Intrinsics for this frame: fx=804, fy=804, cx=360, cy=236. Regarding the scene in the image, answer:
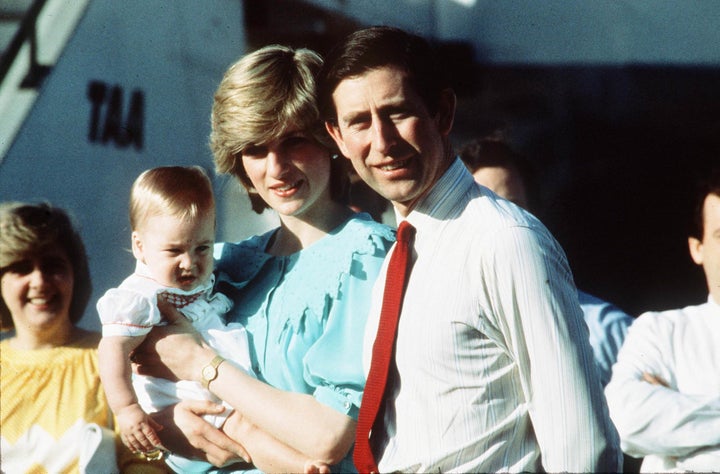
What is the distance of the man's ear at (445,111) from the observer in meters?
1.79

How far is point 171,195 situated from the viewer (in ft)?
7.32

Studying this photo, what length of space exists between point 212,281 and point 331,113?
2.28 ft

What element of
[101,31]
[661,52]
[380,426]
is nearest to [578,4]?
[661,52]

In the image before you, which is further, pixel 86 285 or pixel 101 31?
pixel 101 31

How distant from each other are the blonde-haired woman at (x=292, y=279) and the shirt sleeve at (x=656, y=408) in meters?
0.77

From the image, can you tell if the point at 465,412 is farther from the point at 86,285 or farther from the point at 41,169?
the point at 41,169

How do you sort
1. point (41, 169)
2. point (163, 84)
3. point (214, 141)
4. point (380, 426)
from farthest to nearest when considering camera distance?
1. point (163, 84)
2. point (41, 169)
3. point (214, 141)
4. point (380, 426)

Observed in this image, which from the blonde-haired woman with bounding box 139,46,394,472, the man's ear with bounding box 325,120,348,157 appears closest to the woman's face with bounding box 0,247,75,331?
the blonde-haired woman with bounding box 139,46,394,472

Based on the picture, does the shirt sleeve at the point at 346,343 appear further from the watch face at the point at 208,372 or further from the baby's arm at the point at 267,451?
the watch face at the point at 208,372

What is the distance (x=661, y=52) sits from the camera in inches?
132

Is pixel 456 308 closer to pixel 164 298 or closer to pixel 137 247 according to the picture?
pixel 164 298

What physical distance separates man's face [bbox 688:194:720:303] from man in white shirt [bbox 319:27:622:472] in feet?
3.14

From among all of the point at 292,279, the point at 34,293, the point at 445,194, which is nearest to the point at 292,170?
the point at 292,279

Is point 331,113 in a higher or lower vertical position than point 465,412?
higher
